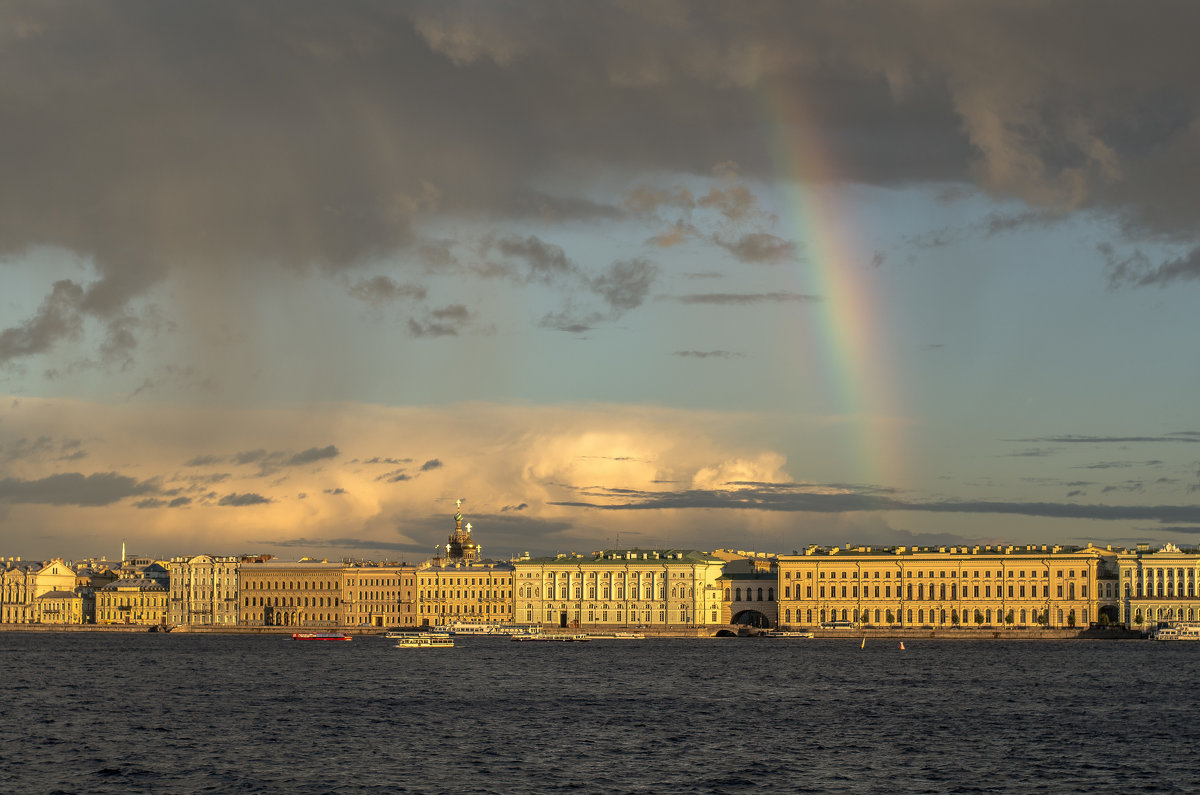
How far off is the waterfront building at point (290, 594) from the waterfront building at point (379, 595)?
1125 mm

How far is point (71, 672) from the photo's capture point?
96000 millimetres

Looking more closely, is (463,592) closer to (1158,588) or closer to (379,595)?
(379,595)

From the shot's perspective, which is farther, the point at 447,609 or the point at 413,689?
the point at 447,609

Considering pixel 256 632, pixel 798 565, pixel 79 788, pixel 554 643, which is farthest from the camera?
pixel 256 632

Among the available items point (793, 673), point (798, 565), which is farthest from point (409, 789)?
point (798, 565)

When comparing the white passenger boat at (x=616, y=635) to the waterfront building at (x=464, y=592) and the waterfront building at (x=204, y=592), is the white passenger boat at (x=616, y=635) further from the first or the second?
the waterfront building at (x=204, y=592)

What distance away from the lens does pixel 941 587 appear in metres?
153

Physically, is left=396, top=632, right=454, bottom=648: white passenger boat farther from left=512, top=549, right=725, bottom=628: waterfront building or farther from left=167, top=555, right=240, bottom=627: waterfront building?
left=167, top=555, right=240, bottom=627: waterfront building

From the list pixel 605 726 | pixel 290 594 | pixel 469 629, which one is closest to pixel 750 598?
pixel 469 629

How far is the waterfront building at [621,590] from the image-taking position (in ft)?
538

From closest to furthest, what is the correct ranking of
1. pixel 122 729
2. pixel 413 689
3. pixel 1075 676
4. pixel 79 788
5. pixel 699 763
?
pixel 79 788 → pixel 699 763 → pixel 122 729 → pixel 413 689 → pixel 1075 676

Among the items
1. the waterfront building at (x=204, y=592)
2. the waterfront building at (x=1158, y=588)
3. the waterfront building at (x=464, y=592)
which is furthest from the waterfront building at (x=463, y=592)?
the waterfront building at (x=1158, y=588)

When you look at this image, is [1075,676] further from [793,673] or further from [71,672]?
[71,672]

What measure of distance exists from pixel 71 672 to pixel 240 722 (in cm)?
3996
